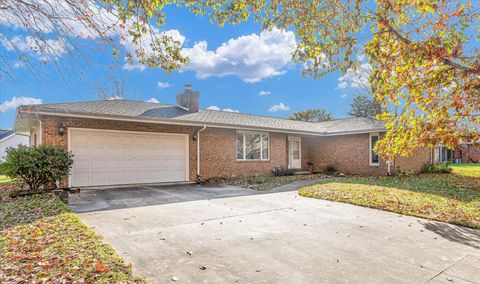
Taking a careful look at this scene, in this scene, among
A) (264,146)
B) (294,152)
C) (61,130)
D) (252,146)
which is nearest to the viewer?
(61,130)

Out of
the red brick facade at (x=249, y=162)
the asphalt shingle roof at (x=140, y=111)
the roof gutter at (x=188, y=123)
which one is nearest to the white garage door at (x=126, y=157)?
the red brick facade at (x=249, y=162)

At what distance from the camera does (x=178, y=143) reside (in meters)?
12.7

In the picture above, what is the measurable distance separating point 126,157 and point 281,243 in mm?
8657

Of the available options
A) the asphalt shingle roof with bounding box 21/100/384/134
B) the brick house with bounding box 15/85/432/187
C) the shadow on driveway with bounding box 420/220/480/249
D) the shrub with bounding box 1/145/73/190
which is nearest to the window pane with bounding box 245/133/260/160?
the brick house with bounding box 15/85/432/187

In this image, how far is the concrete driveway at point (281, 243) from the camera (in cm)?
346

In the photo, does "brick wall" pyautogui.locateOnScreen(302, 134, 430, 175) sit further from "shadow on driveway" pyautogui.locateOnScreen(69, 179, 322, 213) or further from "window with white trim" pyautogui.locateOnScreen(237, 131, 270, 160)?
"shadow on driveway" pyautogui.locateOnScreen(69, 179, 322, 213)

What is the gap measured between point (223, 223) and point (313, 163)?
13.6 m

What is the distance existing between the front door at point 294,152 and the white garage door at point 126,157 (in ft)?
23.1

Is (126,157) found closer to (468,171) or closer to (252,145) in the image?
(252,145)

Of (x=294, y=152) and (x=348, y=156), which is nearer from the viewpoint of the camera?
(x=348, y=156)

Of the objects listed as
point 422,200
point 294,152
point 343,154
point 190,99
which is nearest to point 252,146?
point 294,152

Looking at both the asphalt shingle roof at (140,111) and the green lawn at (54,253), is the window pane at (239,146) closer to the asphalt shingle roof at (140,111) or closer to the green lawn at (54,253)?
the asphalt shingle roof at (140,111)

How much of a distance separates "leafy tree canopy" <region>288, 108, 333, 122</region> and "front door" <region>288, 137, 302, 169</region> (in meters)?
23.7

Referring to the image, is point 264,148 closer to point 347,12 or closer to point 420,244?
point 347,12
